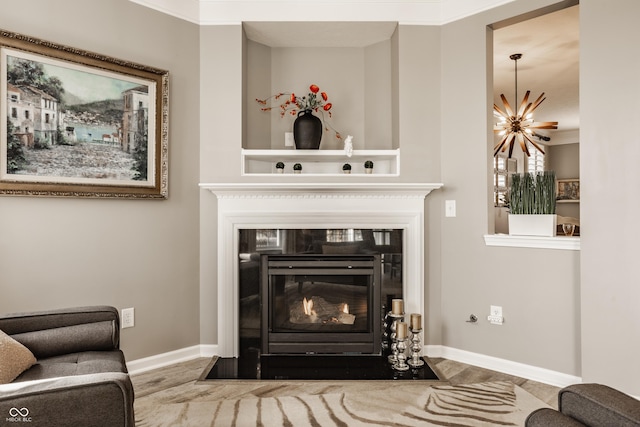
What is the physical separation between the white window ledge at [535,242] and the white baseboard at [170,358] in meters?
2.18

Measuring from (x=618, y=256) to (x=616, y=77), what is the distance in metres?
1.01

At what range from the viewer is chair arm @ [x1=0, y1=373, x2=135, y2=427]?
1.14 m

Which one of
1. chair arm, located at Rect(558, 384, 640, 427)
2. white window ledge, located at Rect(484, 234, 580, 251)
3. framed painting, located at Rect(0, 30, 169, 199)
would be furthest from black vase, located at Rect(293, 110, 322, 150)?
chair arm, located at Rect(558, 384, 640, 427)

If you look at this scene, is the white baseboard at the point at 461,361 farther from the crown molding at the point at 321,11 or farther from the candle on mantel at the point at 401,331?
the crown molding at the point at 321,11

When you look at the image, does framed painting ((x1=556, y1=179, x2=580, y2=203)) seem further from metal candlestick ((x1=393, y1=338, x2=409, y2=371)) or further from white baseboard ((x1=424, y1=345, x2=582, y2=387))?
metal candlestick ((x1=393, y1=338, x2=409, y2=371))

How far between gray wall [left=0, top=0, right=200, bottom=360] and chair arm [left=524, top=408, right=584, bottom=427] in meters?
2.55

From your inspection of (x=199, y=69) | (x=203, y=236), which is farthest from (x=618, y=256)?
(x=199, y=69)

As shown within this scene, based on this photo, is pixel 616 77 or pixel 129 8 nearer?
pixel 616 77

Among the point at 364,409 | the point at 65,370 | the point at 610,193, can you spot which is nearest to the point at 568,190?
the point at 610,193

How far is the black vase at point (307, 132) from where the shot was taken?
10.5 feet

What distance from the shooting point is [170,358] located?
3.08 m

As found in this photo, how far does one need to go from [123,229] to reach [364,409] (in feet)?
6.27

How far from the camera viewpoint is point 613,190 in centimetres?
243

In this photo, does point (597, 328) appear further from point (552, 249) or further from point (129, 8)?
point (129, 8)
